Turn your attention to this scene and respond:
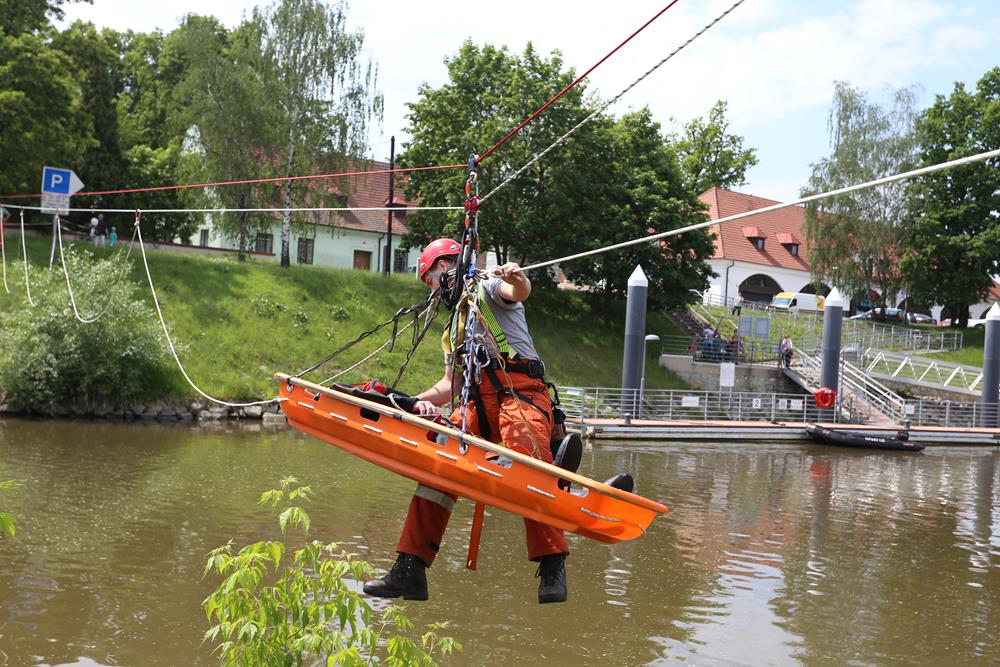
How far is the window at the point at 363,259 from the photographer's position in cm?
4853

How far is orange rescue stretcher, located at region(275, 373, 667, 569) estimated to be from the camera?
550 centimetres

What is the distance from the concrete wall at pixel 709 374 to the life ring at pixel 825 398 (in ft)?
10.3

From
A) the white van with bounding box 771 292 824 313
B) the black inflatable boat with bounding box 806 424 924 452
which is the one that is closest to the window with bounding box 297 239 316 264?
the white van with bounding box 771 292 824 313

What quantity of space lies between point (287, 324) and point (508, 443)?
1093 inches

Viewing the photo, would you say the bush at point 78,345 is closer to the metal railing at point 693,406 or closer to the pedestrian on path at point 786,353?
the metal railing at point 693,406

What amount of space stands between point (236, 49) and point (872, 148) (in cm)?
2857

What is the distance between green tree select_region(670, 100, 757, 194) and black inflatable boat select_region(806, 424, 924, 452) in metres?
27.2

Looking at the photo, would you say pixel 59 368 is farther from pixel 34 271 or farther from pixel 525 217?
pixel 525 217

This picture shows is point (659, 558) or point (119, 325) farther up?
point (119, 325)

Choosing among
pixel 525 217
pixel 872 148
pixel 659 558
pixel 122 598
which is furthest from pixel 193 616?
pixel 872 148

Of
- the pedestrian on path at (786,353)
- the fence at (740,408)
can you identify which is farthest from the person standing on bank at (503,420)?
the pedestrian on path at (786,353)

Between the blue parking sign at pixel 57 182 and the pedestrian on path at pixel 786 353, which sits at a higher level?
the blue parking sign at pixel 57 182

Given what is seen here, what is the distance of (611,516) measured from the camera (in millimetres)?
5586

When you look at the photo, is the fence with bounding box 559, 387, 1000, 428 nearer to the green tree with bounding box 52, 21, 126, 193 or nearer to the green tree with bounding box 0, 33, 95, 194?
the green tree with bounding box 0, 33, 95, 194
